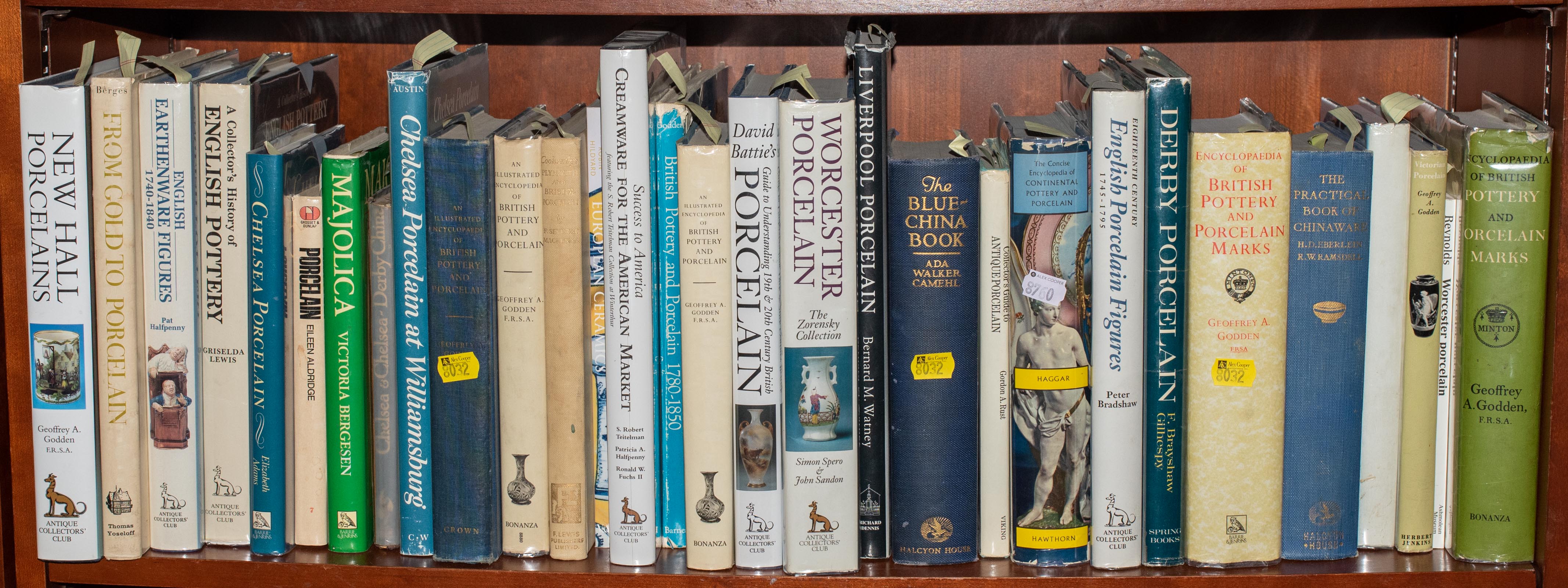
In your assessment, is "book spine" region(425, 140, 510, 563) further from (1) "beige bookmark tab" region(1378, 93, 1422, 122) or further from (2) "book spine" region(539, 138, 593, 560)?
(1) "beige bookmark tab" region(1378, 93, 1422, 122)

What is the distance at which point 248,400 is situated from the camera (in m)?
0.82

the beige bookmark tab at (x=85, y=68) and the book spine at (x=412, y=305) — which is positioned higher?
the beige bookmark tab at (x=85, y=68)

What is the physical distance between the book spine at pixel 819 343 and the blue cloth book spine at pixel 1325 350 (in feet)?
0.97

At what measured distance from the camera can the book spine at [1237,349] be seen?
0.76m

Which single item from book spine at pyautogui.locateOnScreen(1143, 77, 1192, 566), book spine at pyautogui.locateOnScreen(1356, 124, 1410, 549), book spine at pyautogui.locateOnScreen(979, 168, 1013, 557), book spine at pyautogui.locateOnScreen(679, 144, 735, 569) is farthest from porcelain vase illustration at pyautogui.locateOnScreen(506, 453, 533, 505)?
book spine at pyautogui.locateOnScreen(1356, 124, 1410, 549)

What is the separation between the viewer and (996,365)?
0.81 meters

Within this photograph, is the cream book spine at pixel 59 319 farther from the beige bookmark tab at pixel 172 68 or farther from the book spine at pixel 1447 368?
the book spine at pixel 1447 368

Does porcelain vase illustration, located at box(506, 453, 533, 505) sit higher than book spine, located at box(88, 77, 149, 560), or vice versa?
book spine, located at box(88, 77, 149, 560)

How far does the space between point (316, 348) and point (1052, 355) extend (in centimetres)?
51

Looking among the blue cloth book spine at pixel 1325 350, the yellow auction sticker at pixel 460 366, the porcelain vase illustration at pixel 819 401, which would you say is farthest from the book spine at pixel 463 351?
the blue cloth book spine at pixel 1325 350

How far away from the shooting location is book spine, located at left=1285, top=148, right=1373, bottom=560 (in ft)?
2.50

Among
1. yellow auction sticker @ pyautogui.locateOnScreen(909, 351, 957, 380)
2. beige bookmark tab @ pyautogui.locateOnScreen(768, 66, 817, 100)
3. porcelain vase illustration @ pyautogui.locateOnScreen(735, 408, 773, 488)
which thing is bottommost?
porcelain vase illustration @ pyautogui.locateOnScreen(735, 408, 773, 488)

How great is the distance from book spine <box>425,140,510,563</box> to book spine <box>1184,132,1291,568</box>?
471 mm

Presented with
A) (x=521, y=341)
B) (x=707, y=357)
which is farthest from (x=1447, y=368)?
(x=521, y=341)
